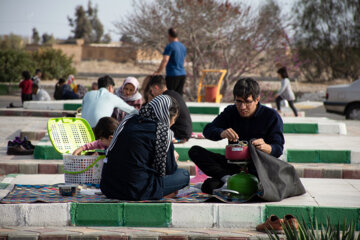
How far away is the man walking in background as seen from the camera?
12570 millimetres

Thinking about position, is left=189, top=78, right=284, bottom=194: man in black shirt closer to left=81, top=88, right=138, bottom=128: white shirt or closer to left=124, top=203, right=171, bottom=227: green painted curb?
left=124, top=203, right=171, bottom=227: green painted curb

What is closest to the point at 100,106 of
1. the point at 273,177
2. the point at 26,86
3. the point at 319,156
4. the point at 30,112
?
the point at 319,156

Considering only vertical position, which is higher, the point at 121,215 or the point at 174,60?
the point at 174,60

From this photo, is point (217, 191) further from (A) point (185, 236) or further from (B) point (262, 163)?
(A) point (185, 236)

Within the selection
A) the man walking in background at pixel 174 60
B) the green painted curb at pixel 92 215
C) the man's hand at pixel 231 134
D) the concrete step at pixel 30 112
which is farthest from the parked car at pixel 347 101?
the green painted curb at pixel 92 215

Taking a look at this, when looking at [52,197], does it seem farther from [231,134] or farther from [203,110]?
[203,110]

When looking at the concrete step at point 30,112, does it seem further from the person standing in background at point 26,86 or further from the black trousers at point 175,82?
the black trousers at point 175,82

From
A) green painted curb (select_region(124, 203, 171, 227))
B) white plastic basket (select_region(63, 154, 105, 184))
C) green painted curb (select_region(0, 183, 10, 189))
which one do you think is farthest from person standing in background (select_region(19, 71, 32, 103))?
green painted curb (select_region(124, 203, 171, 227))

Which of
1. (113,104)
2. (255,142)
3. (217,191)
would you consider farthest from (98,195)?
(113,104)

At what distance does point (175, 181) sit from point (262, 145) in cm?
88

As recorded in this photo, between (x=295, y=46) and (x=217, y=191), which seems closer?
(x=217, y=191)

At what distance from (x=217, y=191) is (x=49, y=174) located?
2918 mm

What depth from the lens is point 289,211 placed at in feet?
18.4

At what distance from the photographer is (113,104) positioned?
9133 mm
